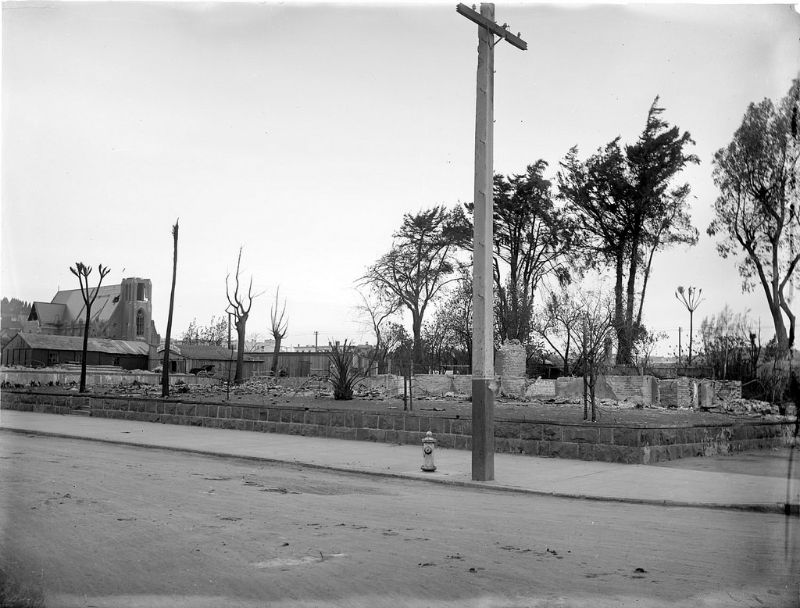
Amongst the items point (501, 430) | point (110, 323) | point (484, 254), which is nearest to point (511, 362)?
point (501, 430)

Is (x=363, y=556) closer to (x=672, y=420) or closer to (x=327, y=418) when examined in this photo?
(x=327, y=418)

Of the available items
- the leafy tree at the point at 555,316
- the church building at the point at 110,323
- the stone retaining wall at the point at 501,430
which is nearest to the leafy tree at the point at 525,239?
the leafy tree at the point at 555,316

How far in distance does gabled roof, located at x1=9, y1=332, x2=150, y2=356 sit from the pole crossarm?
5597cm

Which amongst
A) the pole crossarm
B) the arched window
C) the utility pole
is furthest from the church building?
the pole crossarm

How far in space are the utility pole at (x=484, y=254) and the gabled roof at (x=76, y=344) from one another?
55.5 metres

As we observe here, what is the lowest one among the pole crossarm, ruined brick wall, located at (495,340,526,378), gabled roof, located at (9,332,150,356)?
ruined brick wall, located at (495,340,526,378)

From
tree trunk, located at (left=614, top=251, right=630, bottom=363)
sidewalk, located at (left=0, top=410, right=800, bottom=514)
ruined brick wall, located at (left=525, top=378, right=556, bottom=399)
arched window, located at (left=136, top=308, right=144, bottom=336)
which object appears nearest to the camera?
sidewalk, located at (left=0, top=410, right=800, bottom=514)

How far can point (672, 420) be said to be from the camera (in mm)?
20562

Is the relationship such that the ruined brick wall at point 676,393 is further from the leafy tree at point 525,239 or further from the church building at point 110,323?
the church building at point 110,323

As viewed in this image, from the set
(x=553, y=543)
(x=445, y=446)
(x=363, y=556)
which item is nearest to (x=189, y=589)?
(x=363, y=556)

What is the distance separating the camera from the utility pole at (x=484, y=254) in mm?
12969

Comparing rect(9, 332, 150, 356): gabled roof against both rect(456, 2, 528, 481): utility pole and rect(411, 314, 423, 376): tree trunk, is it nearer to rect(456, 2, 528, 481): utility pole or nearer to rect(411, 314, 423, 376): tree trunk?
rect(411, 314, 423, 376): tree trunk

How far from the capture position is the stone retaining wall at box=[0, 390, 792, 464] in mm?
15531

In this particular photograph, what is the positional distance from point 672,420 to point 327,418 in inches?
367
